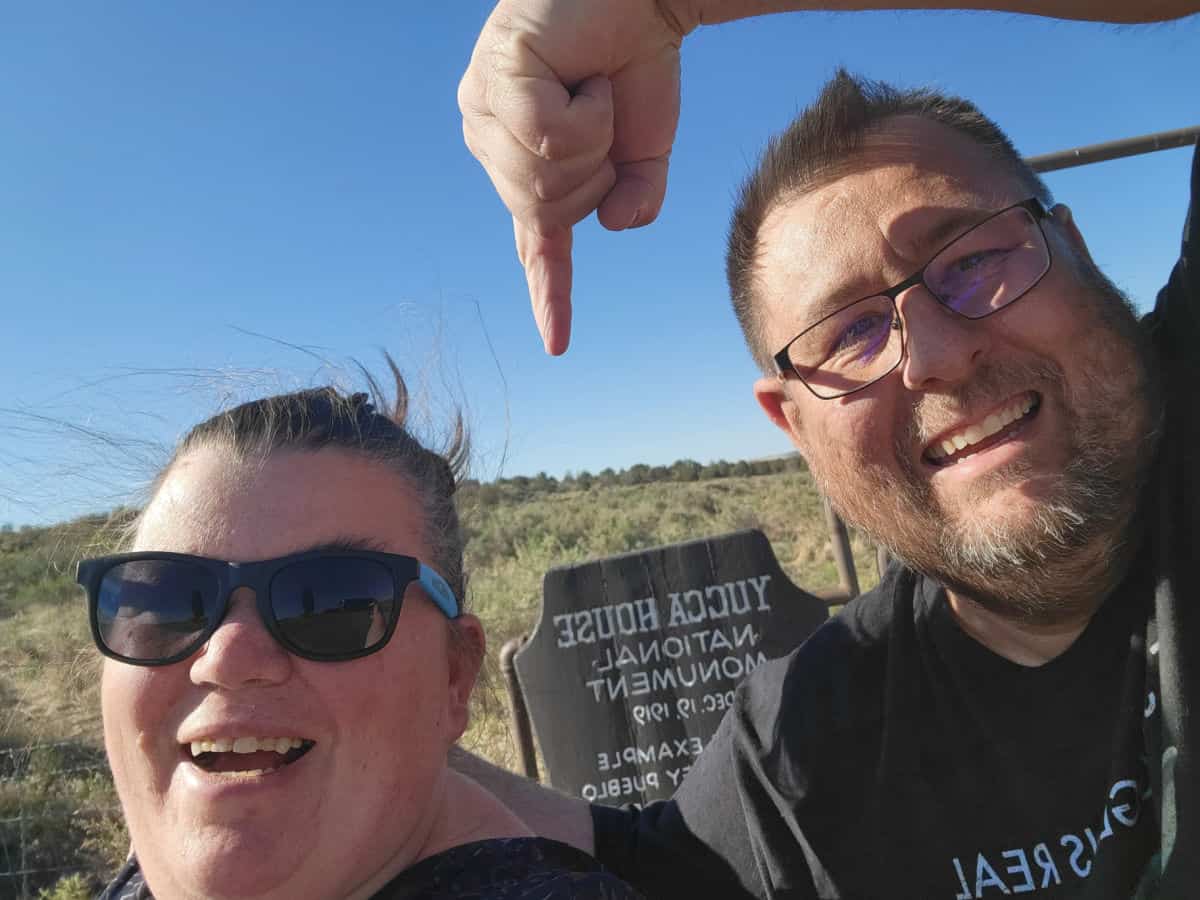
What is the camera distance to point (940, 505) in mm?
1552

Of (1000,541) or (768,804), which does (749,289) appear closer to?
(1000,541)

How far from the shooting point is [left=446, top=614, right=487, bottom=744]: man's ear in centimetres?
149

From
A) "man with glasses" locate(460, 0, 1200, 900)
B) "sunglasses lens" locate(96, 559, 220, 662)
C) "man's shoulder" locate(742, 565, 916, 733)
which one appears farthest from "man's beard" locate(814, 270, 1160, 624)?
"sunglasses lens" locate(96, 559, 220, 662)

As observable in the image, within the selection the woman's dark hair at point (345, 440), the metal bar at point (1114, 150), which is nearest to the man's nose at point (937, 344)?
the woman's dark hair at point (345, 440)

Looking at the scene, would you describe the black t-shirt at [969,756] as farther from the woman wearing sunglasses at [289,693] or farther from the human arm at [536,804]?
the woman wearing sunglasses at [289,693]

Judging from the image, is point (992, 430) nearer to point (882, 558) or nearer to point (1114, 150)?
point (882, 558)

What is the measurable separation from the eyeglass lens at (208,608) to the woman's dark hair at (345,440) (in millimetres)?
224

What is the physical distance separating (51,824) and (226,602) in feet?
19.4

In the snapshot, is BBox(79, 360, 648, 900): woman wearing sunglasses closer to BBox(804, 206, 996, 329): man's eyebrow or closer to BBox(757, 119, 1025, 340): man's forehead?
BBox(757, 119, 1025, 340): man's forehead

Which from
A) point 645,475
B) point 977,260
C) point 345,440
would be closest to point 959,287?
point 977,260

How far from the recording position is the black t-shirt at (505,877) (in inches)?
47.9

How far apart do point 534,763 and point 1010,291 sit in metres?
3.21

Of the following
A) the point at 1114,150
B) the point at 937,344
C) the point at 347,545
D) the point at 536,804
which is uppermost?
the point at 1114,150

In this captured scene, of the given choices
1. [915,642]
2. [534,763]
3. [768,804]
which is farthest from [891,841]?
[534,763]
